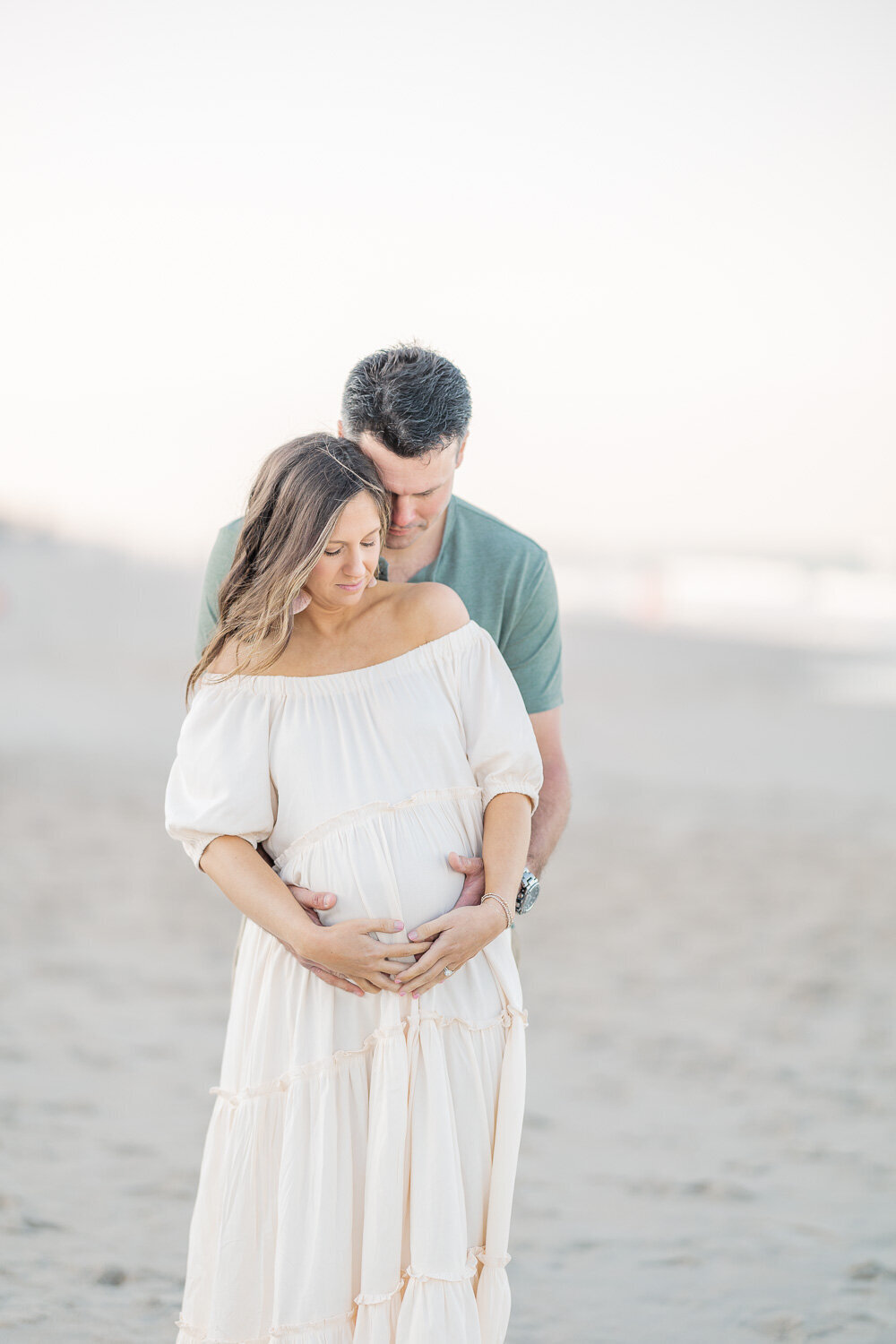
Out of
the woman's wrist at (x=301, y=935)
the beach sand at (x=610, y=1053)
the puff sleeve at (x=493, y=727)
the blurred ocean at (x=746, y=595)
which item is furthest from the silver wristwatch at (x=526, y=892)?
the blurred ocean at (x=746, y=595)

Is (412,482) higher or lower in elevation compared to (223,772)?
higher

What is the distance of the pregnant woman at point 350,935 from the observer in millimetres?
2088

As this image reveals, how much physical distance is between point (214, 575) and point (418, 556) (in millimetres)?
427

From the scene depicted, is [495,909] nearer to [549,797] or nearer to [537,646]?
[549,797]

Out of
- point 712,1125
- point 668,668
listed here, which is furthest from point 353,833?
point 668,668

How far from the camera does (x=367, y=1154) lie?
6.93 ft

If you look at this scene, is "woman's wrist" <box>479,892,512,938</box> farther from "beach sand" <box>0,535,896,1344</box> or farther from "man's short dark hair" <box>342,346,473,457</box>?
"beach sand" <box>0,535,896,1344</box>

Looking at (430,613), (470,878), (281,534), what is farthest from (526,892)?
(281,534)

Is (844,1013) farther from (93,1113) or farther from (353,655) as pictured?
(353,655)

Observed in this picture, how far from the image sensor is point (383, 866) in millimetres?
2160

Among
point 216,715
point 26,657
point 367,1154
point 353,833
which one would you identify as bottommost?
point 26,657

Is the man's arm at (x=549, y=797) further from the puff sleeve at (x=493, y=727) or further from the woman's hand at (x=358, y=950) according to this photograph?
the woman's hand at (x=358, y=950)

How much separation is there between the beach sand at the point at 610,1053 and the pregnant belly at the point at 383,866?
5.56 feet

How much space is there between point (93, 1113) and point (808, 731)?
11.0 meters
